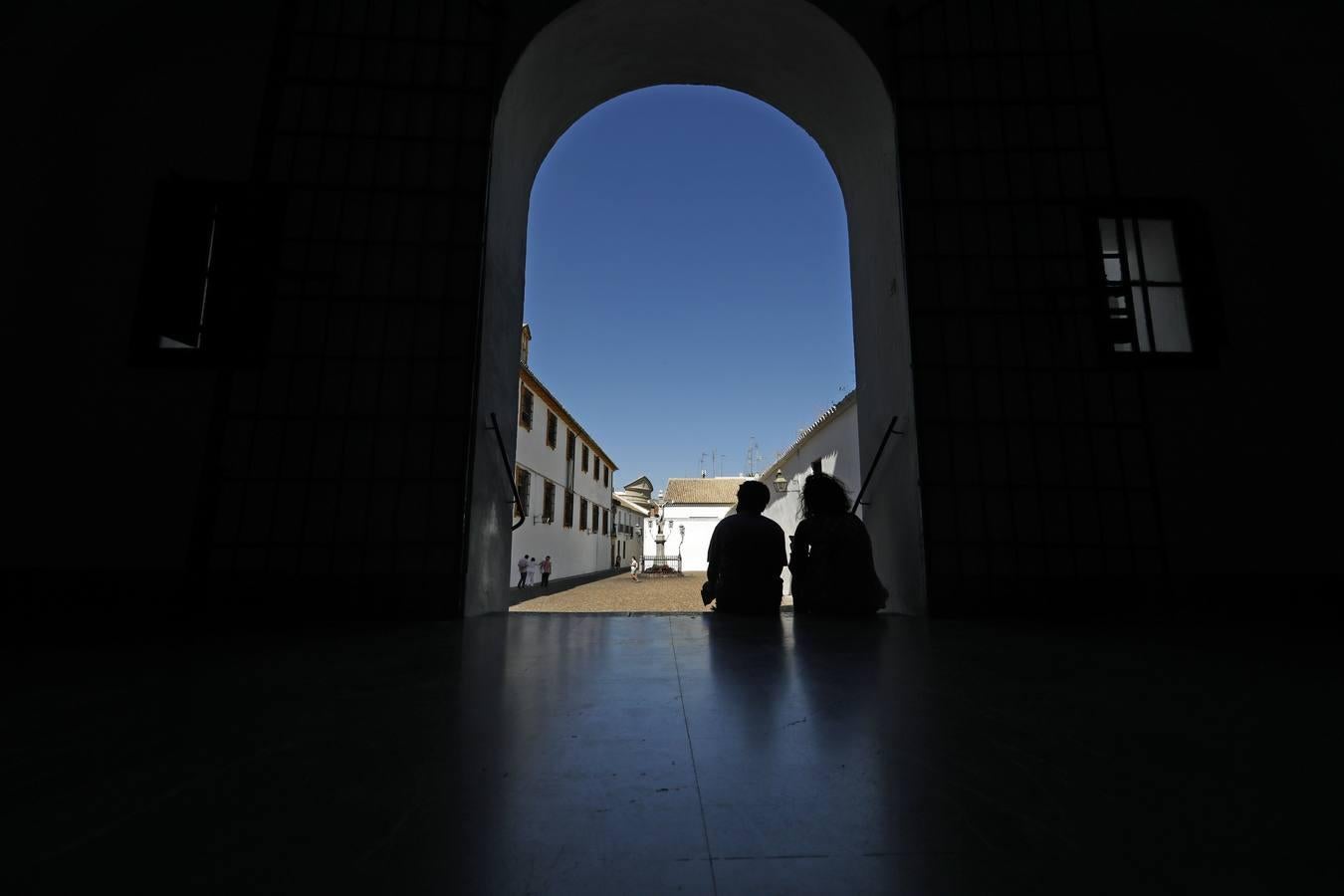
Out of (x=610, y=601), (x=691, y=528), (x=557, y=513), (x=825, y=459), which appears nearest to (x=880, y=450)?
(x=825, y=459)

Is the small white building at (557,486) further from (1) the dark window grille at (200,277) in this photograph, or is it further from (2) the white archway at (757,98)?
(1) the dark window grille at (200,277)

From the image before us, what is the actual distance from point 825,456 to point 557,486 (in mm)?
10234

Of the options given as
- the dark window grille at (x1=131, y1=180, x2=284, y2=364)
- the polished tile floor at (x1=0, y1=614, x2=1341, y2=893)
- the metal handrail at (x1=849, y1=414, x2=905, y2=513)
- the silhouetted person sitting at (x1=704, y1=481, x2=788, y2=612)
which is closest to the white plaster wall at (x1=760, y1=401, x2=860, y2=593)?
the metal handrail at (x1=849, y1=414, x2=905, y2=513)

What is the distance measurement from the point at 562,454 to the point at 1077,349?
17.4 metres

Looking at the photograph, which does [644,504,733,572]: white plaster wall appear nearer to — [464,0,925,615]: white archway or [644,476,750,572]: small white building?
[644,476,750,572]: small white building

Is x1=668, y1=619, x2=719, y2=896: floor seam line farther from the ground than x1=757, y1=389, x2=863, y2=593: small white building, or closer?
closer

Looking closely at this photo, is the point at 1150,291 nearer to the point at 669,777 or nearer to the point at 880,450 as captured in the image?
the point at 880,450

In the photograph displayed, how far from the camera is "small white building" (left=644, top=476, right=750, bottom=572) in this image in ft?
111

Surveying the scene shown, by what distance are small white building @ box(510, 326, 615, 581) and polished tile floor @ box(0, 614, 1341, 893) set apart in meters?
10.1

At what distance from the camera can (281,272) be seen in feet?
13.1

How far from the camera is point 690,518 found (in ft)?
114

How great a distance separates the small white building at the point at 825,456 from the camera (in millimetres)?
10023

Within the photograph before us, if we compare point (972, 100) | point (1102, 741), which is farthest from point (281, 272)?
point (972, 100)

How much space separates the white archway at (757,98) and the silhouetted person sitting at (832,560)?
0.53 meters
